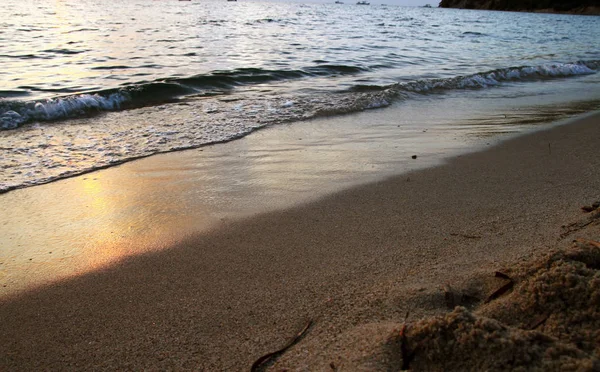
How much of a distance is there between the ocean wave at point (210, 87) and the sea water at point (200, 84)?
1.1 inches

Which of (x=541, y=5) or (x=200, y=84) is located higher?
(x=541, y=5)

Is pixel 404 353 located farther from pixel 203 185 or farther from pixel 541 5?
pixel 541 5

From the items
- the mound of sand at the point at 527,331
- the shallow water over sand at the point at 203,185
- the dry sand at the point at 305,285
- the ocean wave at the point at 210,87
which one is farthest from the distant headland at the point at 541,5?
the mound of sand at the point at 527,331

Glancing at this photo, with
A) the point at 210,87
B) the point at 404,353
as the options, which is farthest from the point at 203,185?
the point at 210,87

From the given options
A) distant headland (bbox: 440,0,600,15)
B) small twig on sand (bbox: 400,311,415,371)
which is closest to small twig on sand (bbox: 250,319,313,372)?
small twig on sand (bbox: 400,311,415,371)

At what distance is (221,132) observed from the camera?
5.50 metres

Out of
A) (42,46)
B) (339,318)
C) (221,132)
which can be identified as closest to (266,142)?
(221,132)

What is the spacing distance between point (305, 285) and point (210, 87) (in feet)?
24.4

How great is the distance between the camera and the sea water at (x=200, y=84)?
5.16 meters

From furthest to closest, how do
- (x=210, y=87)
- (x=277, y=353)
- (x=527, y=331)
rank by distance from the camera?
1. (x=210, y=87)
2. (x=277, y=353)
3. (x=527, y=331)

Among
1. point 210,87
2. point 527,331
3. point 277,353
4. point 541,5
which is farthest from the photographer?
point 541,5

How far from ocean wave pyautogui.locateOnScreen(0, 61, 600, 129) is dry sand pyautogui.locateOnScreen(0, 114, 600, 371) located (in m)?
4.53

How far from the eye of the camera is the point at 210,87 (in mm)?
8992

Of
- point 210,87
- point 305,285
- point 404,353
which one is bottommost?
point 305,285
